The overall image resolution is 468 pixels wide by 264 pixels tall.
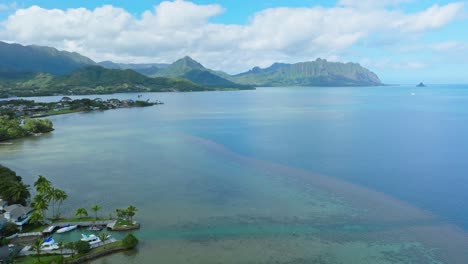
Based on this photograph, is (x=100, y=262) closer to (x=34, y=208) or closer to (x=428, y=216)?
(x=34, y=208)

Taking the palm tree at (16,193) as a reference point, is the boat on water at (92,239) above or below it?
below

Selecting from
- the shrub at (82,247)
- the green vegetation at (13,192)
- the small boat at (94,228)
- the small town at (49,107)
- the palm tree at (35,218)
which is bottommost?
the small boat at (94,228)

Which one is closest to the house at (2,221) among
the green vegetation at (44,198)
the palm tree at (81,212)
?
the green vegetation at (44,198)

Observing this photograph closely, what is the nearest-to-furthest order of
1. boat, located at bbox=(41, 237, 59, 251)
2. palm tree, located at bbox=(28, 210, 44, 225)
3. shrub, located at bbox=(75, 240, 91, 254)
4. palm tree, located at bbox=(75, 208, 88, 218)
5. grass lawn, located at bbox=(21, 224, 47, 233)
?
1. shrub, located at bbox=(75, 240, 91, 254)
2. boat, located at bbox=(41, 237, 59, 251)
3. palm tree, located at bbox=(28, 210, 44, 225)
4. grass lawn, located at bbox=(21, 224, 47, 233)
5. palm tree, located at bbox=(75, 208, 88, 218)

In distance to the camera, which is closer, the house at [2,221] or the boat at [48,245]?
the boat at [48,245]

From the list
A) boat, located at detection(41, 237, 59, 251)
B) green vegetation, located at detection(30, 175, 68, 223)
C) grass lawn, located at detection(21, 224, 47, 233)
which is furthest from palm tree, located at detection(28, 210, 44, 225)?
boat, located at detection(41, 237, 59, 251)

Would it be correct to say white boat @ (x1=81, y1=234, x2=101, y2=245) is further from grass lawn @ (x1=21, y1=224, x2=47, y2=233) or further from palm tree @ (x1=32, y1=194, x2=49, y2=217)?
palm tree @ (x1=32, y1=194, x2=49, y2=217)

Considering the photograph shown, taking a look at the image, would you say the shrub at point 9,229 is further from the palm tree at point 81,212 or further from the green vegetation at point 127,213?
the green vegetation at point 127,213

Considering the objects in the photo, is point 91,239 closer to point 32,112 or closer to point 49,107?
point 32,112
